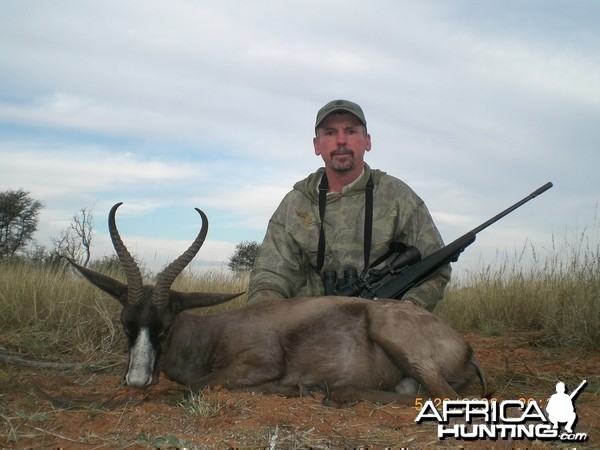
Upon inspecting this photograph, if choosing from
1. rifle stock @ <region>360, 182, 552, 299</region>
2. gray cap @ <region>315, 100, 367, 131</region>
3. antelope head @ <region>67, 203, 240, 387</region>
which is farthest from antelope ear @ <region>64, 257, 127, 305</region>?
gray cap @ <region>315, 100, 367, 131</region>

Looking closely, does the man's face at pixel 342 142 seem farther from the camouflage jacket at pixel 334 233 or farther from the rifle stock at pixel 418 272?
the rifle stock at pixel 418 272

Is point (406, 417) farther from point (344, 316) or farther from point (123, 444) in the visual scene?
point (123, 444)

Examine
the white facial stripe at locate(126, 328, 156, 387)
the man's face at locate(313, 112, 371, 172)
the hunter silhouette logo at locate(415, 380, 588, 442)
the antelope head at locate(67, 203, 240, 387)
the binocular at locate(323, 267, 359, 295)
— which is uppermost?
the man's face at locate(313, 112, 371, 172)

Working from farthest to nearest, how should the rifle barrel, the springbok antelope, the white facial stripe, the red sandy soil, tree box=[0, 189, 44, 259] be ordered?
1. tree box=[0, 189, 44, 259]
2. the rifle barrel
3. the springbok antelope
4. the white facial stripe
5. the red sandy soil

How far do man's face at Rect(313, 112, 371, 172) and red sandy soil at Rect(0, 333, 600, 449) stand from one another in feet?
8.86

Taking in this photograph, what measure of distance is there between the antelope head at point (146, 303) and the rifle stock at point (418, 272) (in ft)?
5.05

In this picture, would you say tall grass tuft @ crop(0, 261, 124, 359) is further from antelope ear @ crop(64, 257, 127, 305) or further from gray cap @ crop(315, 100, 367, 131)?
gray cap @ crop(315, 100, 367, 131)

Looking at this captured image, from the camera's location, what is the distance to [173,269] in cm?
496

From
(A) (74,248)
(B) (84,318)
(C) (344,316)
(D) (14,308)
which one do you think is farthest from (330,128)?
(A) (74,248)

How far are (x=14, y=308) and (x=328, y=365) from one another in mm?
4366

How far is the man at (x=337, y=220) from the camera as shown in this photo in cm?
673

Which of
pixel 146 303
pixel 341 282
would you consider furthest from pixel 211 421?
pixel 341 282

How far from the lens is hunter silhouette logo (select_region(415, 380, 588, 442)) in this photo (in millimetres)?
3678

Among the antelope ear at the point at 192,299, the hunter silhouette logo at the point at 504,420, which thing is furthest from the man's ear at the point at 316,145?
the hunter silhouette logo at the point at 504,420
